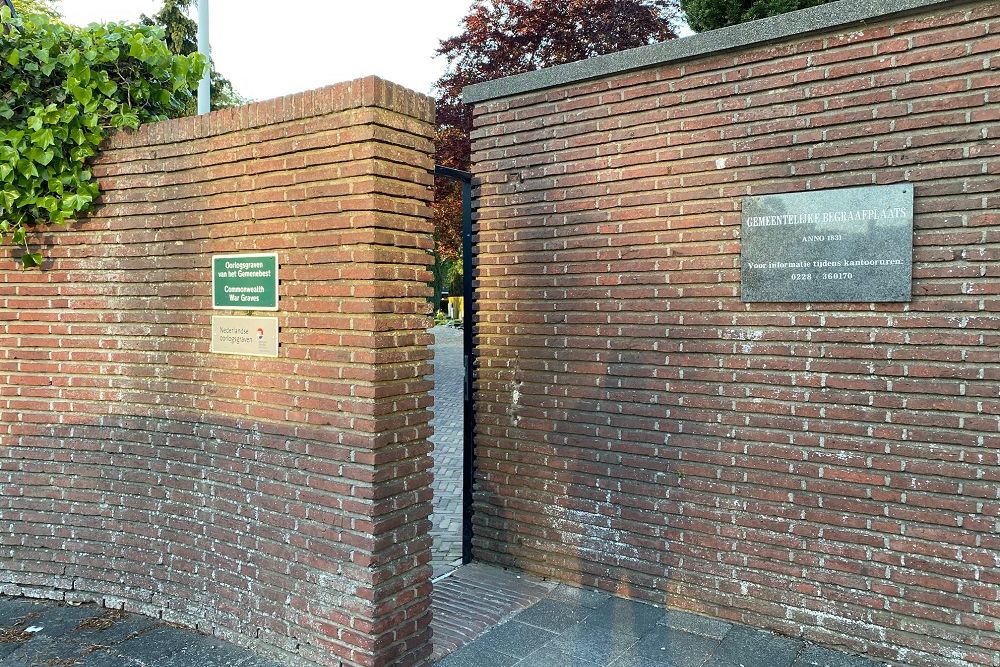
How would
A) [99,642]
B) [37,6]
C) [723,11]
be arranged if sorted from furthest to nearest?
[37,6] → [723,11] → [99,642]

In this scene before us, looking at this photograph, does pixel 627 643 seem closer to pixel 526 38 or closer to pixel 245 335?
pixel 245 335

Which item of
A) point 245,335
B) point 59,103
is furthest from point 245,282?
point 59,103

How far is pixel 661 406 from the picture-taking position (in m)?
4.77

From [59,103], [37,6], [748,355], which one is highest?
[37,6]

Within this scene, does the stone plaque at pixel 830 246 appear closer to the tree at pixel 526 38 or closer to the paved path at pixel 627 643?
the paved path at pixel 627 643

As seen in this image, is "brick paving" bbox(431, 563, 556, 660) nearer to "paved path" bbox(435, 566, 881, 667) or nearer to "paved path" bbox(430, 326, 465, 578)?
"paved path" bbox(435, 566, 881, 667)

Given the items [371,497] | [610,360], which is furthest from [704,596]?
[371,497]

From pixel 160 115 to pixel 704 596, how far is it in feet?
16.1

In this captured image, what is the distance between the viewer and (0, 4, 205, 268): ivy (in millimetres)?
4449

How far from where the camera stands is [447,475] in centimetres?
852

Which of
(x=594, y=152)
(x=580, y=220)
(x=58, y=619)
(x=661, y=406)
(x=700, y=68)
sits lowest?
(x=58, y=619)

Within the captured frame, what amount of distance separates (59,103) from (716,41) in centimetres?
419

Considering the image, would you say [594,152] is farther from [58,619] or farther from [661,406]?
[58,619]

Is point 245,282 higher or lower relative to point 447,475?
higher
